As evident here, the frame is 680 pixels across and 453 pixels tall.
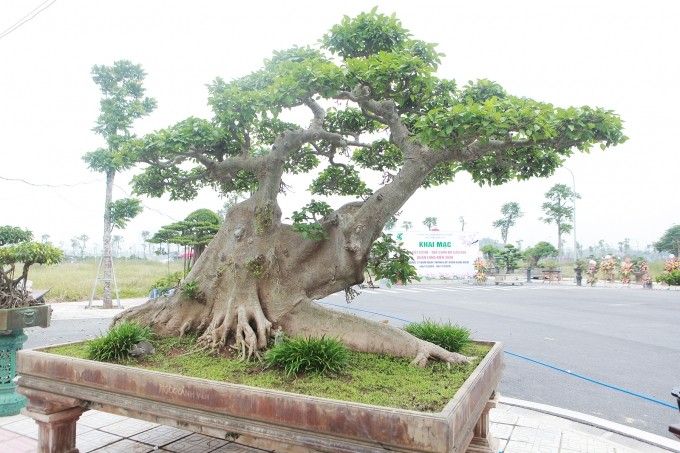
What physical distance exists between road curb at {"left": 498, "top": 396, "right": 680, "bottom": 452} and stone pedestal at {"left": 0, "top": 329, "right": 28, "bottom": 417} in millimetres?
4405

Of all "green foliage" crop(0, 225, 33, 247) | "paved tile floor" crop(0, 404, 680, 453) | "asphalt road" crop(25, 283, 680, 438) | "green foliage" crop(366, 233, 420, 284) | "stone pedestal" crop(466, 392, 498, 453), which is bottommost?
"asphalt road" crop(25, 283, 680, 438)

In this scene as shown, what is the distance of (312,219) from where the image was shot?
3.59 m

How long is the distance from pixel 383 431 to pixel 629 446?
2574mm

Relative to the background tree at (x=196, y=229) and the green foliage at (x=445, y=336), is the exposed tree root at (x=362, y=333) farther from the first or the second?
the background tree at (x=196, y=229)

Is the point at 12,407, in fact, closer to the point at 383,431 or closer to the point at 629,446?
the point at 383,431

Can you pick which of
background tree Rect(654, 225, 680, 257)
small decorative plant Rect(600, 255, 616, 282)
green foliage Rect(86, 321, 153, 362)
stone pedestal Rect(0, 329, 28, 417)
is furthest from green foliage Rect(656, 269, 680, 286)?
stone pedestal Rect(0, 329, 28, 417)

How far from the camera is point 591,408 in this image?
4223 mm

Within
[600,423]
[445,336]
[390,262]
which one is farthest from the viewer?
[390,262]

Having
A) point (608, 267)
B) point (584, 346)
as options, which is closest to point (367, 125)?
point (584, 346)

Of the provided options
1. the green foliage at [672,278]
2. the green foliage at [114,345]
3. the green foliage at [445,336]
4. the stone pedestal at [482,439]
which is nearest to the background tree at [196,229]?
the green foliage at [114,345]

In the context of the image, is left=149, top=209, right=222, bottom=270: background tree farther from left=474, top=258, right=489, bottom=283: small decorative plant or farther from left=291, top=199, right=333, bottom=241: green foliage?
left=474, top=258, right=489, bottom=283: small decorative plant

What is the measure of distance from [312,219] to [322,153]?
0.83 metres

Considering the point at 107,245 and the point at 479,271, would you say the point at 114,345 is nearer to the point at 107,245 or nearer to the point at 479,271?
the point at 107,245

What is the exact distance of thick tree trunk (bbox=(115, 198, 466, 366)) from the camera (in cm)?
321
